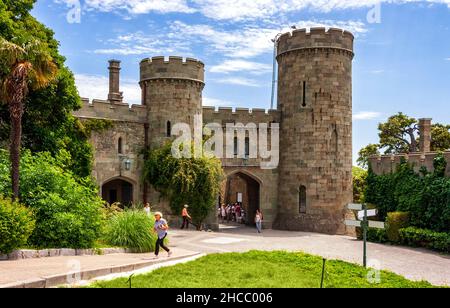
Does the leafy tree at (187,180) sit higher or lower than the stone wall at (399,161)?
lower

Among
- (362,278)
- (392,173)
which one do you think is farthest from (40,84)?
(392,173)

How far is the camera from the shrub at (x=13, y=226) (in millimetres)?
12555

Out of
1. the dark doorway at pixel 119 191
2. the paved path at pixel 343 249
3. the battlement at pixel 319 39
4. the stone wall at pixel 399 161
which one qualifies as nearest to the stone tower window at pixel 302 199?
the stone wall at pixel 399 161

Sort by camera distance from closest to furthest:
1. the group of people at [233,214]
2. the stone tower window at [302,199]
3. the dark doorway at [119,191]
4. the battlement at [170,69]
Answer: the battlement at [170,69], the dark doorway at [119,191], the stone tower window at [302,199], the group of people at [233,214]

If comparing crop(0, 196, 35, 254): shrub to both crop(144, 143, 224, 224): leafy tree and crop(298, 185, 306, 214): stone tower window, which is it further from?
crop(298, 185, 306, 214): stone tower window

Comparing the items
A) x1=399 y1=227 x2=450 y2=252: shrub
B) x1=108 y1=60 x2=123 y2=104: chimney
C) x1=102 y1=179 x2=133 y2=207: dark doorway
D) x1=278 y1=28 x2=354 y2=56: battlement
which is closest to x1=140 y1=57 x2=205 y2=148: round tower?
x1=108 y1=60 x2=123 y2=104: chimney

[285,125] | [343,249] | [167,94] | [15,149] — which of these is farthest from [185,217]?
[15,149]

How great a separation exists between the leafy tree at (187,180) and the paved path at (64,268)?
1177 cm

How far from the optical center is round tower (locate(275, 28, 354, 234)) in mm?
29922

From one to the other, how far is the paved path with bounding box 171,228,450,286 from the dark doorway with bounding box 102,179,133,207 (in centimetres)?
650

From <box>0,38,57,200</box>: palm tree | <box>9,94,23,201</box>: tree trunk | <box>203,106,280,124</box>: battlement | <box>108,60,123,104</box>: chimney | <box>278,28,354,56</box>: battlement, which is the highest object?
<box>278,28,354,56</box>: battlement

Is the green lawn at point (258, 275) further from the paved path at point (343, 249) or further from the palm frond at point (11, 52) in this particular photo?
the palm frond at point (11, 52)

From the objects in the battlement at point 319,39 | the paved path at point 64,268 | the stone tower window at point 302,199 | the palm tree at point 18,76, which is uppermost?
the battlement at point 319,39
